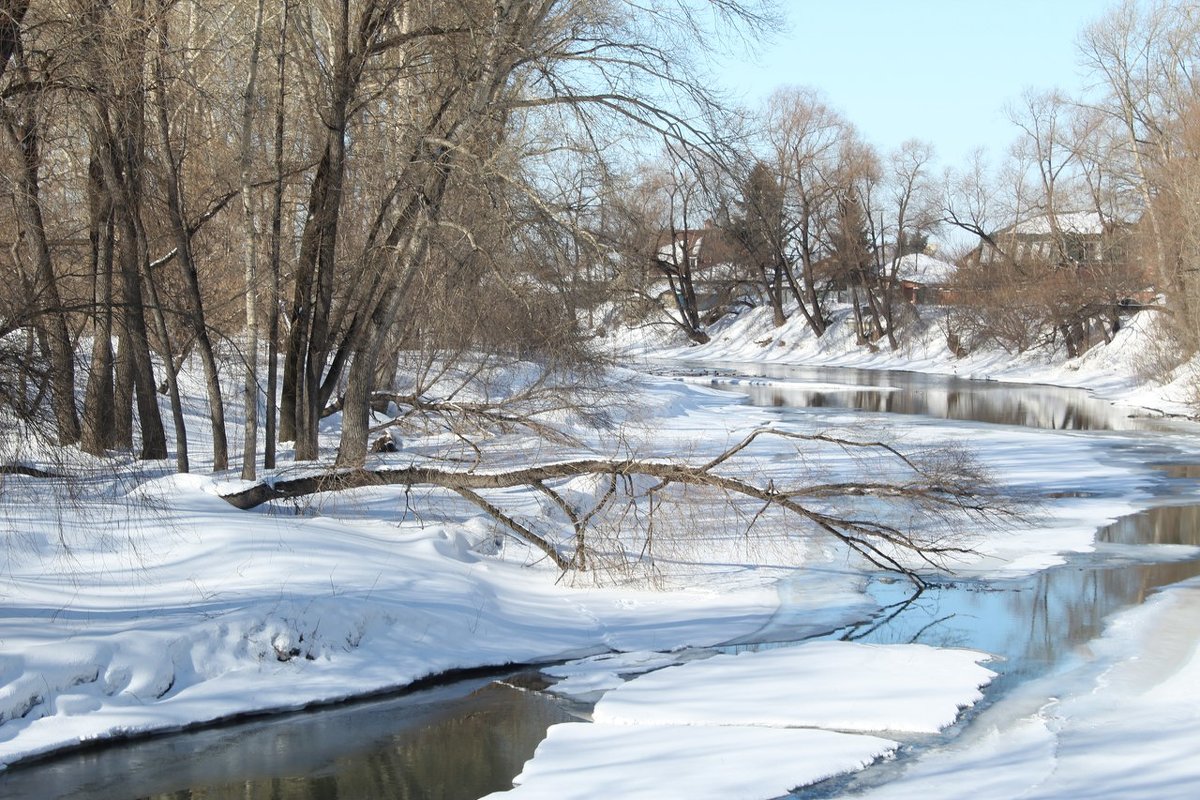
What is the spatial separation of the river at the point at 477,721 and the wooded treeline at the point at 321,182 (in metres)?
4.45

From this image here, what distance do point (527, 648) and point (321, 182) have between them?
792cm

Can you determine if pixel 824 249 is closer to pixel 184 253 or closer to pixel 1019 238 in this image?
pixel 1019 238

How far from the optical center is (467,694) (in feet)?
30.1

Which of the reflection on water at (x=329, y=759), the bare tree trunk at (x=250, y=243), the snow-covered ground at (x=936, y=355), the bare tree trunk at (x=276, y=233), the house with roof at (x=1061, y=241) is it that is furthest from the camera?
the house with roof at (x=1061, y=241)

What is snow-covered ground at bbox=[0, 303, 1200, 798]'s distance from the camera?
7426mm

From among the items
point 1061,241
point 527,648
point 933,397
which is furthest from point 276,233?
point 1061,241

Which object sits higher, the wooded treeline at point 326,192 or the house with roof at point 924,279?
the house with roof at point 924,279

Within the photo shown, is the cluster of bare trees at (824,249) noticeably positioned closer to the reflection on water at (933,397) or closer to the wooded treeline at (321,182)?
the reflection on water at (933,397)

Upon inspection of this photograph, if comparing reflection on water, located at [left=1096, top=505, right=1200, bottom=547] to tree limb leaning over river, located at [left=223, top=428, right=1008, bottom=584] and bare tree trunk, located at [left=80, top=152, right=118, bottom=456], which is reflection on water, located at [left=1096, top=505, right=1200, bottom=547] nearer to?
tree limb leaning over river, located at [left=223, top=428, right=1008, bottom=584]

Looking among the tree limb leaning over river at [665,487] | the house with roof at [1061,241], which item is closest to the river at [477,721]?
the tree limb leaning over river at [665,487]

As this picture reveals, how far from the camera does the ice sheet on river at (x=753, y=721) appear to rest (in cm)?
710

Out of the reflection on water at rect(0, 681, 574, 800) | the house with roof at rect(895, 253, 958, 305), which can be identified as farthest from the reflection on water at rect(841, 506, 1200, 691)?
the house with roof at rect(895, 253, 958, 305)

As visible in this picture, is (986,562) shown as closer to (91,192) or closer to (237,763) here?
(237,763)

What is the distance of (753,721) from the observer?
812 centimetres
